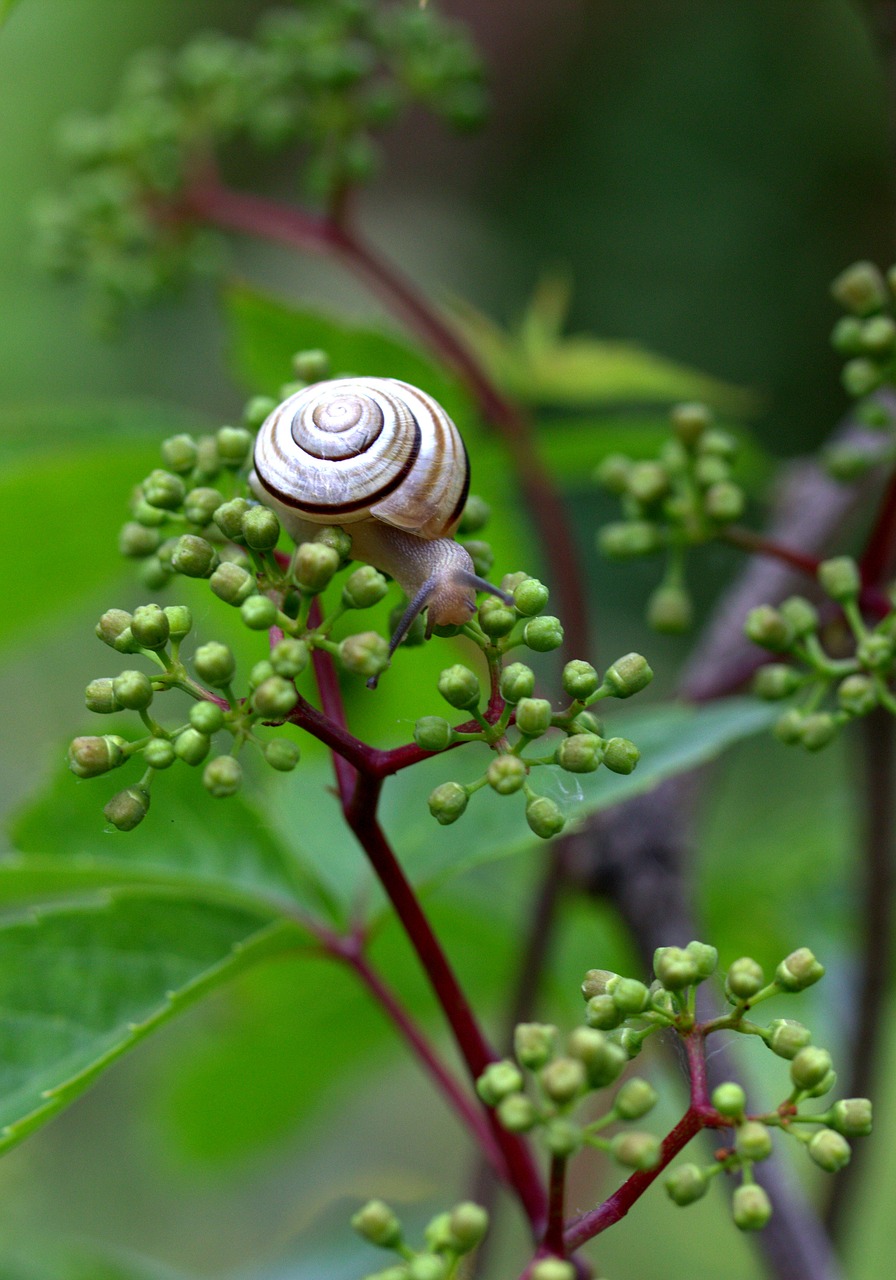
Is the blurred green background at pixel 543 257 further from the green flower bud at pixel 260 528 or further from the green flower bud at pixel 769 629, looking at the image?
the green flower bud at pixel 260 528

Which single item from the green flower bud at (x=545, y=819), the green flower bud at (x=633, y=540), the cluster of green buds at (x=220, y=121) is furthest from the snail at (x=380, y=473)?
the cluster of green buds at (x=220, y=121)

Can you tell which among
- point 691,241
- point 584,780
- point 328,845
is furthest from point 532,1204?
point 691,241

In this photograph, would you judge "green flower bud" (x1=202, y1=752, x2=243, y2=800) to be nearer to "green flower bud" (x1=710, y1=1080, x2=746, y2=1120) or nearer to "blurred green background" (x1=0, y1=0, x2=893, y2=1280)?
"green flower bud" (x1=710, y1=1080, x2=746, y2=1120)

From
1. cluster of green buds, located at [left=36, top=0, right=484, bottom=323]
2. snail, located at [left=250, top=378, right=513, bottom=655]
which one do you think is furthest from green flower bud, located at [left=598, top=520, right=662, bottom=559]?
cluster of green buds, located at [left=36, top=0, right=484, bottom=323]

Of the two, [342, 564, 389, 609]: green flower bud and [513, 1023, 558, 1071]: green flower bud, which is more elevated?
[342, 564, 389, 609]: green flower bud

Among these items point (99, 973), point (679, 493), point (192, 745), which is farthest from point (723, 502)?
point (99, 973)

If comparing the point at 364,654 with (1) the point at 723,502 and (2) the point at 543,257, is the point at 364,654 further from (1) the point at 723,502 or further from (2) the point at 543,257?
(2) the point at 543,257
